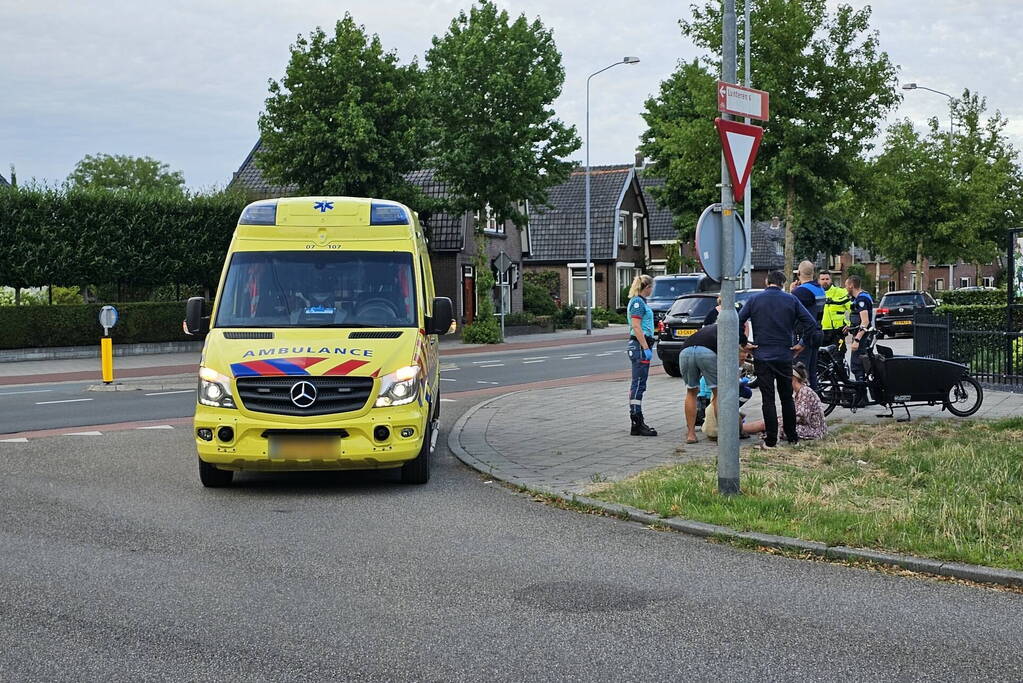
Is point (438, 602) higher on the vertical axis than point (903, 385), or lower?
lower

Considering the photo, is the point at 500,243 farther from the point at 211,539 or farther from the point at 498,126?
the point at 211,539

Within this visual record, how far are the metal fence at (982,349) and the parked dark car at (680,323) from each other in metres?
5.13

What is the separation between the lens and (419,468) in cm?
943

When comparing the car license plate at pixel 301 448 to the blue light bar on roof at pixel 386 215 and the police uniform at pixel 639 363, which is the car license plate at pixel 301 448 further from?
the police uniform at pixel 639 363

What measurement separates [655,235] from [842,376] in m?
54.4

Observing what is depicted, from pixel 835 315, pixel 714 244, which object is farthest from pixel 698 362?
pixel 835 315

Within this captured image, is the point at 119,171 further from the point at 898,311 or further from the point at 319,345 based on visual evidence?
the point at 319,345

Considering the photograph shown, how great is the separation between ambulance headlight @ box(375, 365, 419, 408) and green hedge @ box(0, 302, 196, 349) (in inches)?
853

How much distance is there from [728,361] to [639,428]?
4.00 m

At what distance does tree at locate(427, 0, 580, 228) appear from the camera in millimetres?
35312

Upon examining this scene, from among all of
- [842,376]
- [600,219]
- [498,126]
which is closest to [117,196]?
[498,126]

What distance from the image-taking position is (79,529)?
7.73 m

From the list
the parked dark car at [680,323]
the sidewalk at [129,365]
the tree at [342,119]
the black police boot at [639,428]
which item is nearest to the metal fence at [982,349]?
the parked dark car at [680,323]

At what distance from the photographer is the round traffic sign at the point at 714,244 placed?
8438mm
